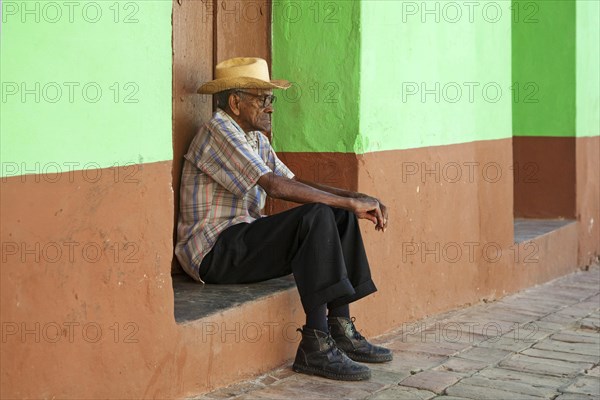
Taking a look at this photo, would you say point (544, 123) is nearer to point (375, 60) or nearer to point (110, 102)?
point (375, 60)

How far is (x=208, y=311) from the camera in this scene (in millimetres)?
4750

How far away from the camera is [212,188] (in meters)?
5.36

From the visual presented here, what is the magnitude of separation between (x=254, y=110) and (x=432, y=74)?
152 centimetres

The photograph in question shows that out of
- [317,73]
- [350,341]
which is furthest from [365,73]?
[350,341]

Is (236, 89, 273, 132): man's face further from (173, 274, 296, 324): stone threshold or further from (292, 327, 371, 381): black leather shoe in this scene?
(292, 327, 371, 381): black leather shoe

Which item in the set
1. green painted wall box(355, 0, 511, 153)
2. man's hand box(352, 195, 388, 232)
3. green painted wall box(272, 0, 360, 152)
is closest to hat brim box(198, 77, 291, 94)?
green painted wall box(272, 0, 360, 152)

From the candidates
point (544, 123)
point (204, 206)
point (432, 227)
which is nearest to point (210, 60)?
point (204, 206)

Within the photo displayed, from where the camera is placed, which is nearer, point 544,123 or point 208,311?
point 208,311

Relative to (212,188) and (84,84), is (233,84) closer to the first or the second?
(212,188)

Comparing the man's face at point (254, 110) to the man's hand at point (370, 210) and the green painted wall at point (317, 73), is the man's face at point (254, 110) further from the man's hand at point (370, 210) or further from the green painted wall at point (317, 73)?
the man's hand at point (370, 210)

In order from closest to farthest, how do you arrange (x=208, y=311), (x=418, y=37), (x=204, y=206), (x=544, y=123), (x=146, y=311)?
(x=146, y=311) → (x=208, y=311) → (x=204, y=206) → (x=418, y=37) → (x=544, y=123)

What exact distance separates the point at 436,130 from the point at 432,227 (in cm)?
60

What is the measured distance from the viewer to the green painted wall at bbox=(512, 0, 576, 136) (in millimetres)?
8820

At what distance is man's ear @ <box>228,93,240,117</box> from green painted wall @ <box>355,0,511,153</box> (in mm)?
737
